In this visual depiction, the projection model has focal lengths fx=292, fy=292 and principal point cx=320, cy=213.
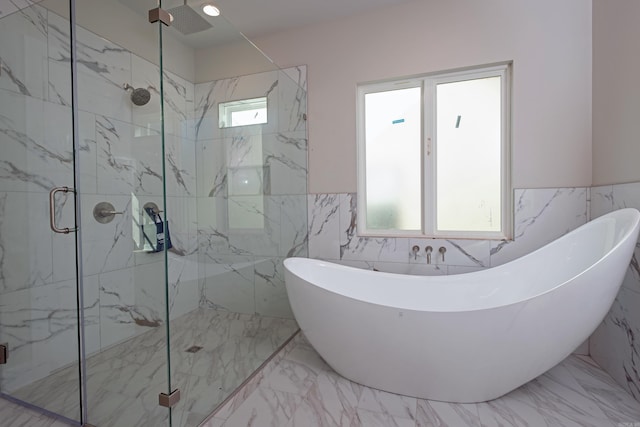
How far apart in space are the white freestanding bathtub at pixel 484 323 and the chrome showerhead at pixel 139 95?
4.59 feet

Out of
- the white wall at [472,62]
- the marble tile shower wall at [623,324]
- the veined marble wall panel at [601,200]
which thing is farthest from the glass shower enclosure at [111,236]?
the veined marble wall panel at [601,200]

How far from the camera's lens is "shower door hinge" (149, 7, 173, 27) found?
1.31 metres

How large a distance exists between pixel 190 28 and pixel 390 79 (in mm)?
1513

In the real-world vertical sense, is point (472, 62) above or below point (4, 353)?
above

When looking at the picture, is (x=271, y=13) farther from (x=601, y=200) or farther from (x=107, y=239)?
(x=601, y=200)

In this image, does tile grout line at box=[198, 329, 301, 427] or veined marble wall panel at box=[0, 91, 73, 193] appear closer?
tile grout line at box=[198, 329, 301, 427]

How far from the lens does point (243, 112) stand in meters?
2.31

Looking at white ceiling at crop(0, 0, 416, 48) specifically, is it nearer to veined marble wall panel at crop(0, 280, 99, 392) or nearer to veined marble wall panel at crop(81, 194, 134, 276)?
veined marble wall panel at crop(81, 194, 134, 276)

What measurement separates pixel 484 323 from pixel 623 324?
104cm

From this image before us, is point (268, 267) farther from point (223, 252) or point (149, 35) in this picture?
point (149, 35)

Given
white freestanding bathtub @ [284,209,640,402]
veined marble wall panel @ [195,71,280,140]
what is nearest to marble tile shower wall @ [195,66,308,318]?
veined marble wall panel @ [195,71,280,140]

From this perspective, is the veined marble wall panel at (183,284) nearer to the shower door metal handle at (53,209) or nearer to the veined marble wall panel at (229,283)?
the veined marble wall panel at (229,283)

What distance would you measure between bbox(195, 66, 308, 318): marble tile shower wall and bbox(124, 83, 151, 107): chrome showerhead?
Result: 44 cm

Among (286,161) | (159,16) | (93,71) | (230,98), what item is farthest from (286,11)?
(93,71)
